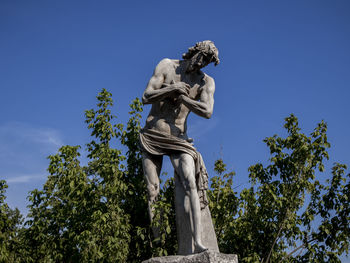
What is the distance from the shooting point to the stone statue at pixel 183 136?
6566mm

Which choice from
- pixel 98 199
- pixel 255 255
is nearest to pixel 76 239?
pixel 98 199

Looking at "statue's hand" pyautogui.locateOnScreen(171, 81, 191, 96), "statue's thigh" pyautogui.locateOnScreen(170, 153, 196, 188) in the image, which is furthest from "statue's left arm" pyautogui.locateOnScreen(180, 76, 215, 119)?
"statue's thigh" pyautogui.locateOnScreen(170, 153, 196, 188)

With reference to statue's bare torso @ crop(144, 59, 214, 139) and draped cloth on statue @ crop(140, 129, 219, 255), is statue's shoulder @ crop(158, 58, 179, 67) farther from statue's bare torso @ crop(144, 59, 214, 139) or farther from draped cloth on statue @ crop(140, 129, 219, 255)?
draped cloth on statue @ crop(140, 129, 219, 255)

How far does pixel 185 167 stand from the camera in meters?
6.74

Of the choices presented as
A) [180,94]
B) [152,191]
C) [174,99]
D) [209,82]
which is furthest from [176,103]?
[152,191]

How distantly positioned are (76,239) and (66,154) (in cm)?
172

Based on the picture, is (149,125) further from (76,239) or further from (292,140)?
(292,140)

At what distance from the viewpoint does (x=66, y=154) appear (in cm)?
817

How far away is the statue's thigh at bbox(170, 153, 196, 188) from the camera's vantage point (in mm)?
6633

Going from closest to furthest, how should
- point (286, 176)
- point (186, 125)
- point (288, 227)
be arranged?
point (186, 125), point (288, 227), point (286, 176)

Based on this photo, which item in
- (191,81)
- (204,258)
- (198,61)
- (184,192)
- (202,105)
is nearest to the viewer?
(204,258)

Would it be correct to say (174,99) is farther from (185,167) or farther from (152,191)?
(152,191)

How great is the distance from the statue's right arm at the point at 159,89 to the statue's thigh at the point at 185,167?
92 centimetres

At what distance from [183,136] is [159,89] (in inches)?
31.8
